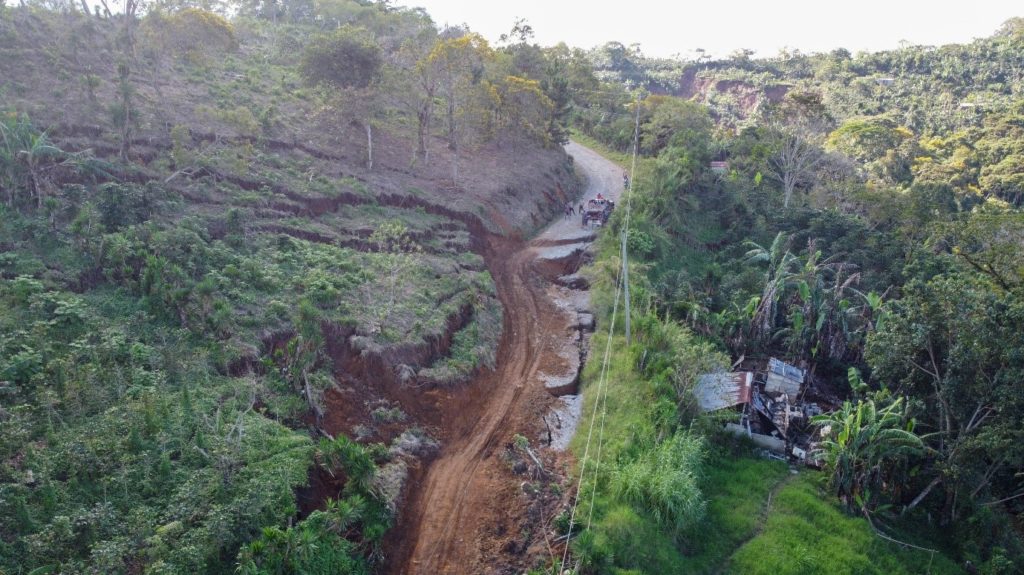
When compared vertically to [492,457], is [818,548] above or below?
below

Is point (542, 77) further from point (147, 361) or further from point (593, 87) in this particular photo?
point (147, 361)

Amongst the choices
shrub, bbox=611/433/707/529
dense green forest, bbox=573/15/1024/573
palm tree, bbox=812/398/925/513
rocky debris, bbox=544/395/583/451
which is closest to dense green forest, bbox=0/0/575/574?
rocky debris, bbox=544/395/583/451

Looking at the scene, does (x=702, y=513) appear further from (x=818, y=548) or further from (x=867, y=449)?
(x=867, y=449)

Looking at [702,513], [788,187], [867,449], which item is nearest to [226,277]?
[702,513]

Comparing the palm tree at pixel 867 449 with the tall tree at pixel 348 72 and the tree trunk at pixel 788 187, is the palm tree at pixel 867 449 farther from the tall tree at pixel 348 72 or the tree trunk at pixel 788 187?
the tall tree at pixel 348 72

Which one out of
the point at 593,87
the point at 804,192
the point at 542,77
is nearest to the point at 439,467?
the point at 542,77

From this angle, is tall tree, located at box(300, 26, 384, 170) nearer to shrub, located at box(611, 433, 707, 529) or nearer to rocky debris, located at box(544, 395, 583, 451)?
rocky debris, located at box(544, 395, 583, 451)
